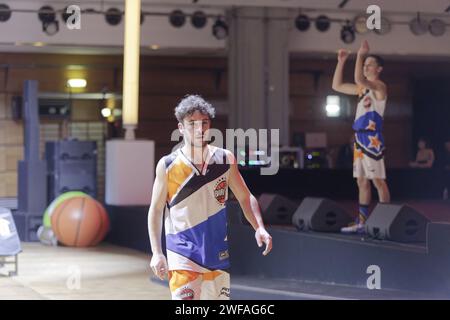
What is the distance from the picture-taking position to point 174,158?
427cm

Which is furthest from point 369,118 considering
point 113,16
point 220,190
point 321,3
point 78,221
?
point 113,16

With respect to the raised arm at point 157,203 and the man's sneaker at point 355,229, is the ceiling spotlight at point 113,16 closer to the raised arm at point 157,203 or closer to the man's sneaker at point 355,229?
the man's sneaker at point 355,229

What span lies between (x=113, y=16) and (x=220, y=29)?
171 centimetres

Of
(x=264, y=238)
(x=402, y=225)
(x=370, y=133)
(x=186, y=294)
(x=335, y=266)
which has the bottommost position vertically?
(x=335, y=266)

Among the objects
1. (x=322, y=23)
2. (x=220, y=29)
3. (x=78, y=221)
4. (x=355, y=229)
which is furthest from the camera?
(x=322, y=23)

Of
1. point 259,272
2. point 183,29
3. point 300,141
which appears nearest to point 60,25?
point 183,29

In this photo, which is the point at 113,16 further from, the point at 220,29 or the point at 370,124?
the point at 370,124

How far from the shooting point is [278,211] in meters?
9.51

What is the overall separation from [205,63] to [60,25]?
3.99m

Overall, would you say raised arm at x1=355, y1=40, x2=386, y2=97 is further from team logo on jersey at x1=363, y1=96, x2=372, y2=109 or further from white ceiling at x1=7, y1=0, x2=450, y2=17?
white ceiling at x1=7, y1=0, x2=450, y2=17

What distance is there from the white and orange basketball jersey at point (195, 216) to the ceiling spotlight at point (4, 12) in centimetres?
1113

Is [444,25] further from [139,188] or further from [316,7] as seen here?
[139,188]

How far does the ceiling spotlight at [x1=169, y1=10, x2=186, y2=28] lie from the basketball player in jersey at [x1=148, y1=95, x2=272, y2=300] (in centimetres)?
1135

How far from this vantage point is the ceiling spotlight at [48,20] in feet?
48.1
